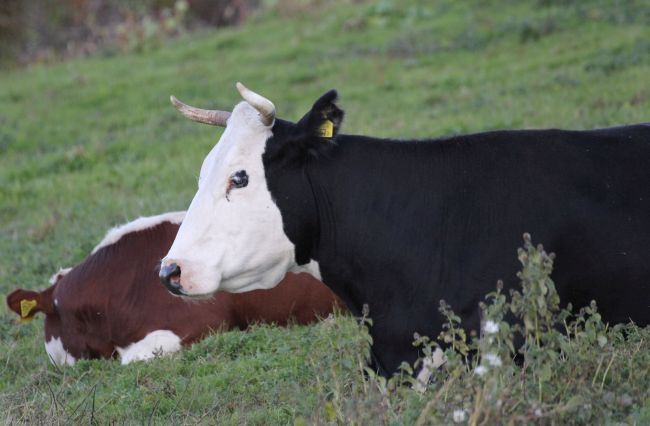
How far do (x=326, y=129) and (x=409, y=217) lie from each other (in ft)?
1.91

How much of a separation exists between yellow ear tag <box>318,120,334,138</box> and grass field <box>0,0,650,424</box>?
977 mm

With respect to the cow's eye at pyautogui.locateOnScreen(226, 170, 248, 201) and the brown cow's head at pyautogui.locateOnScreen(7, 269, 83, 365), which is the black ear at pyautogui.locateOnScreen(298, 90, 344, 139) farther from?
the brown cow's head at pyautogui.locateOnScreen(7, 269, 83, 365)

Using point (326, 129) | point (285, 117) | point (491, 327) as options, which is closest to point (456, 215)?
point (326, 129)

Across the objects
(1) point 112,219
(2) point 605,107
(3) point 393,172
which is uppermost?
(3) point 393,172

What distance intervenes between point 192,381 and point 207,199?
1428 mm

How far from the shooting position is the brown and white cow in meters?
7.57

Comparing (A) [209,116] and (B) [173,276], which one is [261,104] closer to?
(A) [209,116]

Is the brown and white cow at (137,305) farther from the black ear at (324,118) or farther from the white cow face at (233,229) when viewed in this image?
the black ear at (324,118)

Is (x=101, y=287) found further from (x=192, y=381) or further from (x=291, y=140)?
(x=291, y=140)

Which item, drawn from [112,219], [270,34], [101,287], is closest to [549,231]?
[101,287]

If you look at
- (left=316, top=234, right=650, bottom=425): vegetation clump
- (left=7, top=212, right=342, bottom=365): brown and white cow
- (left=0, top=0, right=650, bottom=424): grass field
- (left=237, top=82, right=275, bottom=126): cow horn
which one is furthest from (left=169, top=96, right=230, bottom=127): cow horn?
(left=7, top=212, right=342, bottom=365): brown and white cow

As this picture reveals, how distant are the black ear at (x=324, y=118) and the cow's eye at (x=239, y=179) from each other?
0.35m

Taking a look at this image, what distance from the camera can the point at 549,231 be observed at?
5277mm

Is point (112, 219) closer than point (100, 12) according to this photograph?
Yes
